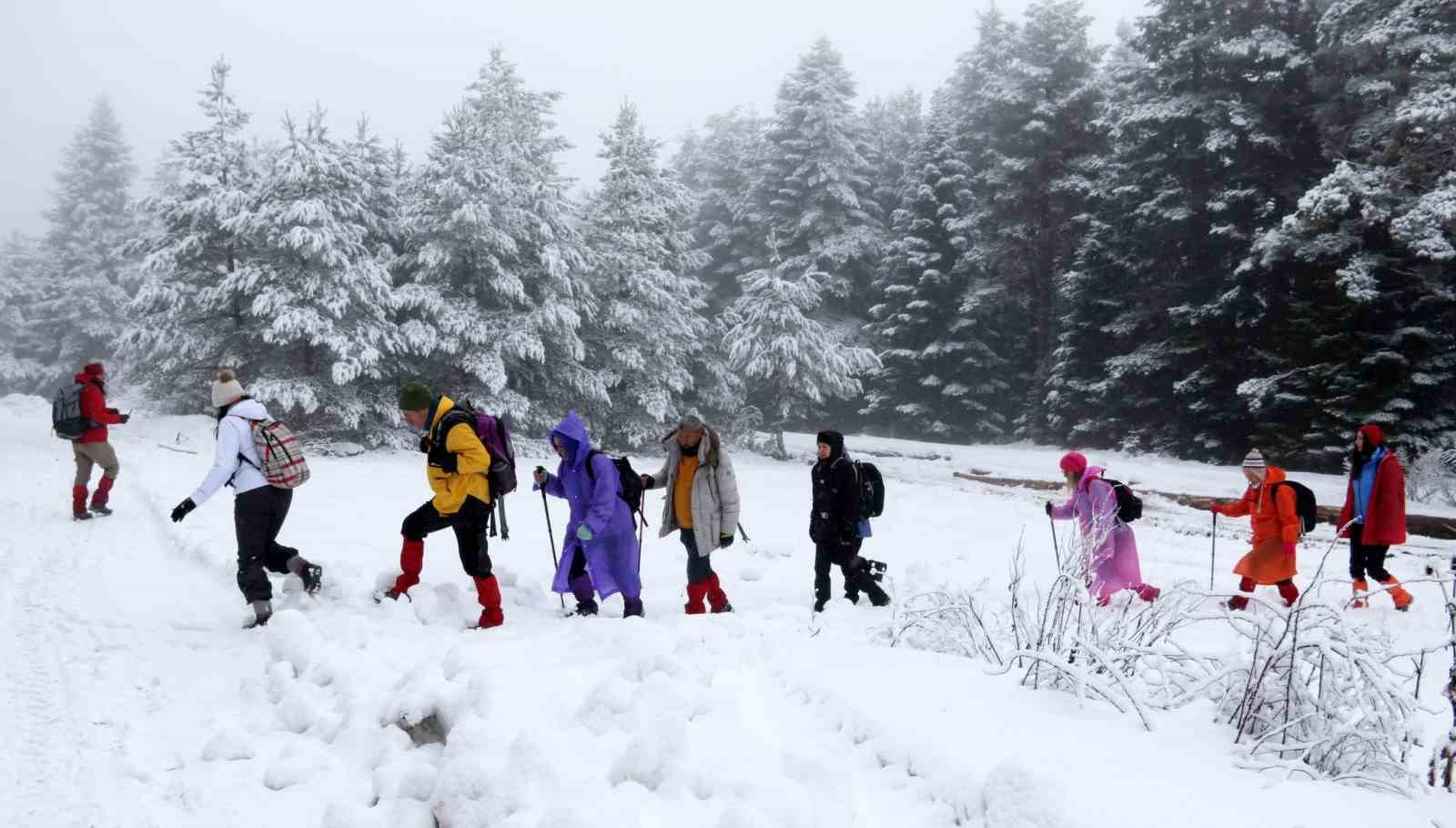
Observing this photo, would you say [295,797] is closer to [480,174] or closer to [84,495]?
[84,495]

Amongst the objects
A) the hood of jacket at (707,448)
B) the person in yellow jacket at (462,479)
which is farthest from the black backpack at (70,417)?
the hood of jacket at (707,448)

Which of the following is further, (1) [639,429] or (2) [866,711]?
(1) [639,429]

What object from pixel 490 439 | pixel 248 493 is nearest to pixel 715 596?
pixel 490 439

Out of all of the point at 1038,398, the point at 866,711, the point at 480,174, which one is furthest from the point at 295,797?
the point at 1038,398

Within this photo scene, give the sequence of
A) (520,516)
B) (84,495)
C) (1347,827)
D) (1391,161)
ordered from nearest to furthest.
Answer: (1347,827) < (84,495) < (520,516) < (1391,161)

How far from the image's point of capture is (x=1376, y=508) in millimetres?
8281

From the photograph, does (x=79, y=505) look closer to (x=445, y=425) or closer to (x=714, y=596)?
(x=445, y=425)

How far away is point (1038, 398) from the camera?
91.0ft

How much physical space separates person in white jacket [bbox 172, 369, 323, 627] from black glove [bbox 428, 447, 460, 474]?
0.98 metres

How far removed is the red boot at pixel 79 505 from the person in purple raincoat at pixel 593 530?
273 inches

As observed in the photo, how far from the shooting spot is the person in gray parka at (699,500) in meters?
7.23

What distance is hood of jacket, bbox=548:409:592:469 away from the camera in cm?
682

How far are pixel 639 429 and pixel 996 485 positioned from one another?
9.21 m

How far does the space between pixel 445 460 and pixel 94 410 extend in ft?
21.9
